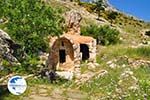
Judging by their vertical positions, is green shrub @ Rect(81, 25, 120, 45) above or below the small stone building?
above

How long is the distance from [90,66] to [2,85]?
12292mm

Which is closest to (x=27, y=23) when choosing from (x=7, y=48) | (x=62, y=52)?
(x=7, y=48)

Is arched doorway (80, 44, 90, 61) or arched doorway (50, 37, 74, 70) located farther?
arched doorway (80, 44, 90, 61)

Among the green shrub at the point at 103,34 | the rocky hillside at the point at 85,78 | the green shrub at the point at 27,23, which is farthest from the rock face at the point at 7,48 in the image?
the green shrub at the point at 103,34

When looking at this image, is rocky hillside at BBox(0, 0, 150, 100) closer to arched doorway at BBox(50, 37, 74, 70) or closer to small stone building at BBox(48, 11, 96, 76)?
small stone building at BBox(48, 11, 96, 76)

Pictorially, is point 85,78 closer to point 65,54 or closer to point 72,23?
point 65,54

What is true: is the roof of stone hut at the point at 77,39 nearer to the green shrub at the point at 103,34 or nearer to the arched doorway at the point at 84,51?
the arched doorway at the point at 84,51

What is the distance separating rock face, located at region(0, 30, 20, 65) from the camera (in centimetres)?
3272

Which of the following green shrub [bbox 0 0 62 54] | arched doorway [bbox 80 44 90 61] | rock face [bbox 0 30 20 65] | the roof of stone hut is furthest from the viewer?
arched doorway [bbox 80 44 90 61]

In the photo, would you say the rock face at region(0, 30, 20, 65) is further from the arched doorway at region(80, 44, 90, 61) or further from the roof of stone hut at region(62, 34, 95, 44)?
the arched doorway at region(80, 44, 90, 61)

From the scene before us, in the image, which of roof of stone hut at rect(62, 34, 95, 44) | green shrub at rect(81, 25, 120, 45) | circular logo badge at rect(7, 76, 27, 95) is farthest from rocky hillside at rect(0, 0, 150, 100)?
green shrub at rect(81, 25, 120, 45)

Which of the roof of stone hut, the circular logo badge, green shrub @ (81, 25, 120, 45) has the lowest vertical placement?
the circular logo badge

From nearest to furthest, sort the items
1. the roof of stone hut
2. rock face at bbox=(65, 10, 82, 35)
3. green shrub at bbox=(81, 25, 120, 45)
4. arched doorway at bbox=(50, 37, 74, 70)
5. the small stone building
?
the small stone building < arched doorway at bbox=(50, 37, 74, 70) < the roof of stone hut < rock face at bbox=(65, 10, 82, 35) < green shrub at bbox=(81, 25, 120, 45)

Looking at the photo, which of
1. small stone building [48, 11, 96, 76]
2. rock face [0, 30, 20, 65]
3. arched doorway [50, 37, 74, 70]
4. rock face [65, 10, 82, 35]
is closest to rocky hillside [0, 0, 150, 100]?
rock face [0, 30, 20, 65]
